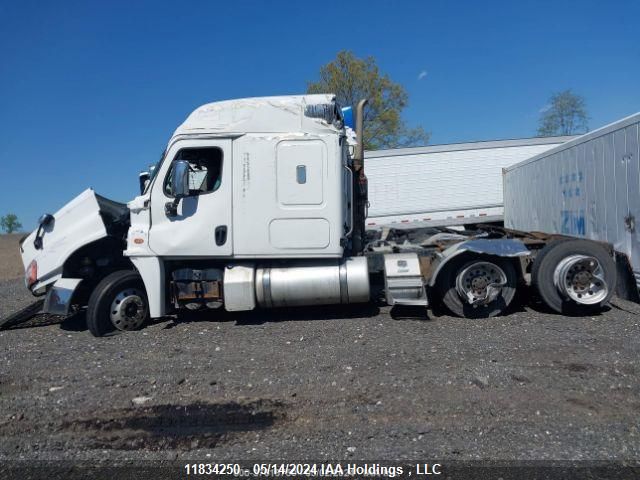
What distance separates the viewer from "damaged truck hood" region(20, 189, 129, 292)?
247 inches

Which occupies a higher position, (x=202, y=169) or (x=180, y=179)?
(x=202, y=169)

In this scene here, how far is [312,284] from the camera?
20.2 feet

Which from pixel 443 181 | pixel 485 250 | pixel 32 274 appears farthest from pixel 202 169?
pixel 443 181

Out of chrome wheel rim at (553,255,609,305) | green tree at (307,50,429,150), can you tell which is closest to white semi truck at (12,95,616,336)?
chrome wheel rim at (553,255,609,305)

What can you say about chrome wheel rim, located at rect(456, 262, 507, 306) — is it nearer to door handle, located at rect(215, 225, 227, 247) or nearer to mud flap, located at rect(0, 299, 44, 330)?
door handle, located at rect(215, 225, 227, 247)

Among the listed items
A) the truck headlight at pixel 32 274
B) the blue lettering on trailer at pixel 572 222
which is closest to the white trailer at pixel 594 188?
the blue lettering on trailer at pixel 572 222

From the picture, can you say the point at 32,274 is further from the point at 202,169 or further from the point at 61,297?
the point at 202,169

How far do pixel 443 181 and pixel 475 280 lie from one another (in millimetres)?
7174

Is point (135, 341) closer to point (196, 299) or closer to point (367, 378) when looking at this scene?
point (196, 299)

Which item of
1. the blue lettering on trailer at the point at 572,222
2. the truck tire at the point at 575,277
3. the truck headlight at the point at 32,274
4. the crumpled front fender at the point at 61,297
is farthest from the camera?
the blue lettering on trailer at the point at 572,222

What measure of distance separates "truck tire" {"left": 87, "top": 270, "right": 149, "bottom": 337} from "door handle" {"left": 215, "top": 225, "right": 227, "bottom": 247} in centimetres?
126

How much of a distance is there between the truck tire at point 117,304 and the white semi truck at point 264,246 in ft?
0.05

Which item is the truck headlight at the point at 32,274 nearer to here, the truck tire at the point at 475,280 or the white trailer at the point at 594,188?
the truck tire at the point at 475,280

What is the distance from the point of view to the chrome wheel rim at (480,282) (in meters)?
6.04
